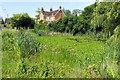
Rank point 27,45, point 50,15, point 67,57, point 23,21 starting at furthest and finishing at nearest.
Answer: point 50,15 < point 23,21 < point 27,45 < point 67,57

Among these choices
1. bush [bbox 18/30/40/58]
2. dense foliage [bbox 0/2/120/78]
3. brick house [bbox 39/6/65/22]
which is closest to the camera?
dense foliage [bbox 0/2/120/78]

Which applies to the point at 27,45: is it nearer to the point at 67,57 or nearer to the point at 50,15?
the point at 67,57

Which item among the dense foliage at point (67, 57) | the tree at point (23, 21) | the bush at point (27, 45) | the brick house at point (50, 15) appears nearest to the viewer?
the dense foliage at point (67, 57)

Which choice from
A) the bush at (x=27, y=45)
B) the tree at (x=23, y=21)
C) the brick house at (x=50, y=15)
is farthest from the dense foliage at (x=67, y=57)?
the brick house at (x=50, y=15)

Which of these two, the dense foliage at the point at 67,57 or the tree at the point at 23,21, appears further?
the tree at the point at 23,21

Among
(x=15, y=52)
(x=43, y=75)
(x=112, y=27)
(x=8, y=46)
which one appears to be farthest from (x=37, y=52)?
(x=43, y=75)

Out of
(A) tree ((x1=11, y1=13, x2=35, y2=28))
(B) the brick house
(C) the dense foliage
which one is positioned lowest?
(C) the dense foliage

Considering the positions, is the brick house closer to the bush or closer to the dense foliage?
the dense foliage

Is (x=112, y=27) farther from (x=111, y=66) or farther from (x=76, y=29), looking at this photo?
(x=76, y=29)

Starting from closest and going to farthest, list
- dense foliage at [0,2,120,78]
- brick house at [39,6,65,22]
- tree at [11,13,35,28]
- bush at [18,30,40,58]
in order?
dense foliage at [0,2,120,78], bush at [18,30,40,58], tree at [11,13,35,28], brick house at [39,6,65,22]

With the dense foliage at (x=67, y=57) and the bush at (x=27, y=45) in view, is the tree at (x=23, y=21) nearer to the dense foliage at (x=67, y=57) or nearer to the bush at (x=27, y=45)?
the dense foliage at (x=67, y=57)

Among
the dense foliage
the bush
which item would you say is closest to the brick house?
the dense foliage

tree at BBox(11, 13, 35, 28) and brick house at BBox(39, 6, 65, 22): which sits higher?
brick house at BBox(39, 6, 65, 22)

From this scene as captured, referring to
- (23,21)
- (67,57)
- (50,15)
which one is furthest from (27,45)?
(50,15)
